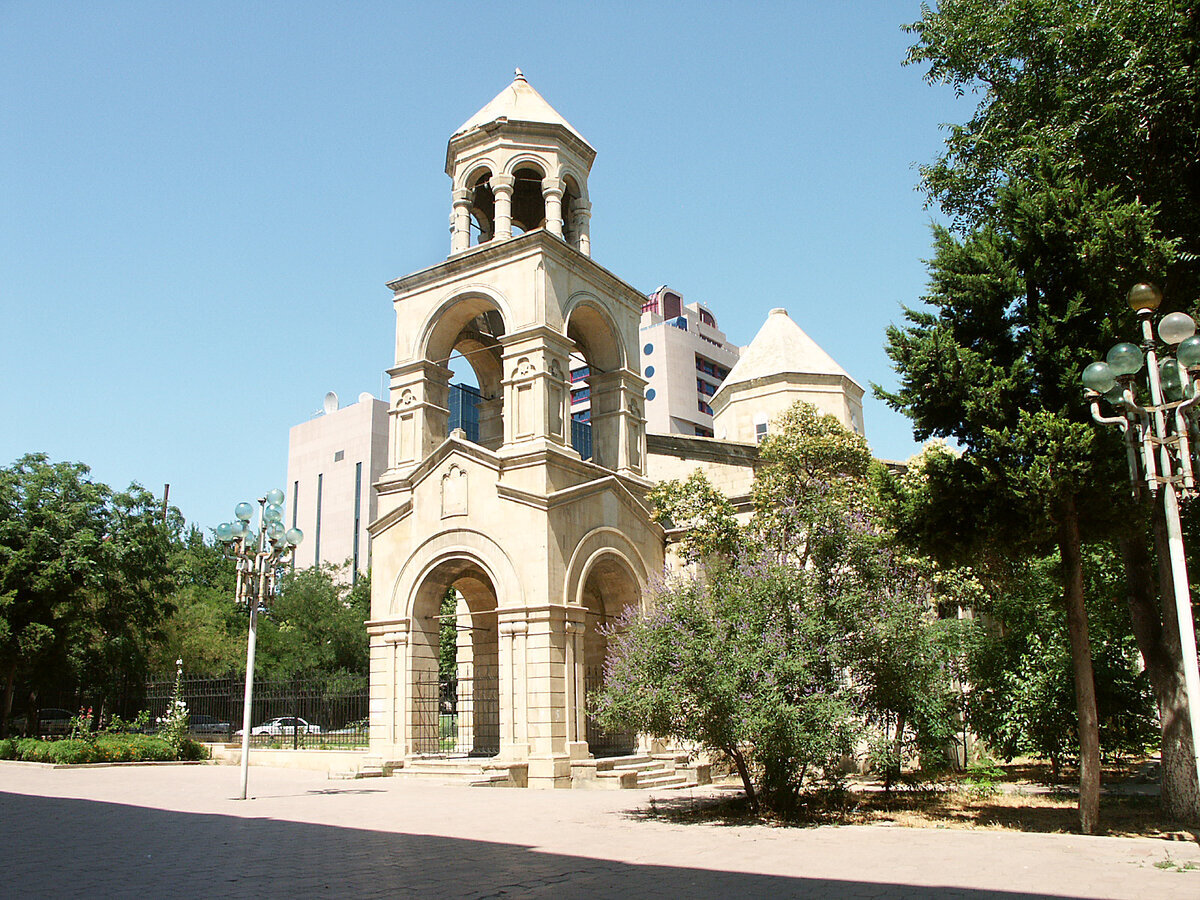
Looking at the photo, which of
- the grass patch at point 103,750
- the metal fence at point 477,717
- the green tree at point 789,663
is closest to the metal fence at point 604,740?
the metal fence at point 477,717

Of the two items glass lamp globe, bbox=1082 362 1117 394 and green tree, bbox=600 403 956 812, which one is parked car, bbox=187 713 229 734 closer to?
green tree, bbox=600 403 956 812

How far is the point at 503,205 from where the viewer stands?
848 inches

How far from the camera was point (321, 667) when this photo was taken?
1763 inches

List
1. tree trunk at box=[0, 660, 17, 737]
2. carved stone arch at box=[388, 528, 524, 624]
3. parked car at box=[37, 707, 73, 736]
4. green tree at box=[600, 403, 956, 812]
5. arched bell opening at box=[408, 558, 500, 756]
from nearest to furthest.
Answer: green tree at box=[600, 403, 956, 812], carved stone arch at box=[388, 528, 524, 624], arched bell opening at box=[408, 558, 500, 756], tree trunk at box=[0, 660, 17, 737], parked car at box=[37, 707, 73, 736]

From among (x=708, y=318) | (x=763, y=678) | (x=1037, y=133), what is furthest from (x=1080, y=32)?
(x=708, y=318)

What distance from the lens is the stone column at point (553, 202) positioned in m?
21.6

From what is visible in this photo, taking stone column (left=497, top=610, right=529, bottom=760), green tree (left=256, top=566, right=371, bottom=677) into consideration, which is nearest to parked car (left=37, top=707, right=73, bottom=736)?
green tree (left=256, top=566, right=371, bottom=677)

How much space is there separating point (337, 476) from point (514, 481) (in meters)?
75.0

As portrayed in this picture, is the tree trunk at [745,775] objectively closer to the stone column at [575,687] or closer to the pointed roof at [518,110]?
the stone column at [575,687]

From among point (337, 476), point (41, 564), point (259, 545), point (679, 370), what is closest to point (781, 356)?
point (259, 545)

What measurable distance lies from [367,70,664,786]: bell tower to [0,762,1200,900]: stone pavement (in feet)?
14.2

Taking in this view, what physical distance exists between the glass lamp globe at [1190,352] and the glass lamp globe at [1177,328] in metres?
0.18

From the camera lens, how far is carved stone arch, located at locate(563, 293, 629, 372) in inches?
893

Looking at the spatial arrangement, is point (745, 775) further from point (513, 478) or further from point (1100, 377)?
point (513, 478)
